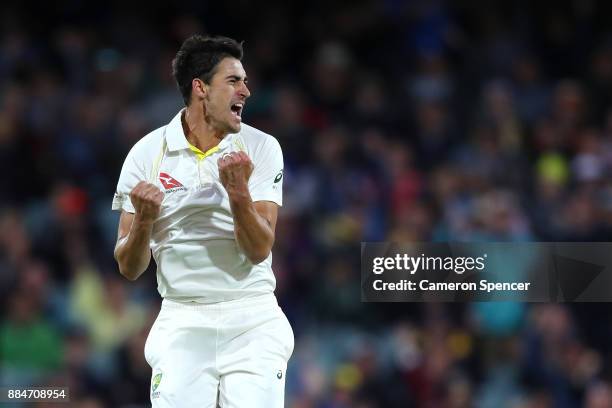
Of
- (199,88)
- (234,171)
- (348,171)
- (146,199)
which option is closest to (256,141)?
(199,88)

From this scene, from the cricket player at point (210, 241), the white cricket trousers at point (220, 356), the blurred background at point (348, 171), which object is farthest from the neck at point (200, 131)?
the blurred background at point (348, 171)

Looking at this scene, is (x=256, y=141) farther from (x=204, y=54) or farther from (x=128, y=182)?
(x=128, y=182)

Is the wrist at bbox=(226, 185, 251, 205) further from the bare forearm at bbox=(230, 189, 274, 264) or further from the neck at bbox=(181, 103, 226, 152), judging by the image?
the neck at bbox=(181, 103, 226, 152)

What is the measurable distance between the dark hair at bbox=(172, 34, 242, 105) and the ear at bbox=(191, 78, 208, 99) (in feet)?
0.05

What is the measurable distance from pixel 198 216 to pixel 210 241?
99 mm

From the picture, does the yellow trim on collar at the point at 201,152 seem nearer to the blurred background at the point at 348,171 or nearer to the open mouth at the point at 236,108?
the open mouth at the point at 236,108

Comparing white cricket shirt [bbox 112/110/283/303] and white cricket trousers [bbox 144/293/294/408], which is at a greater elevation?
white cricket shirt [bbox 112/110/283/303]

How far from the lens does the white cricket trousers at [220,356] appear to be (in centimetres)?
399

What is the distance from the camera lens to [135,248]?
13.1ft

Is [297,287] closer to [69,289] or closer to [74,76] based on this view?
[69,289]

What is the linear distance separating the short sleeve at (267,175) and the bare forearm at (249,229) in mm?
189

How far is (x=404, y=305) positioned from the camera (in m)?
7.59

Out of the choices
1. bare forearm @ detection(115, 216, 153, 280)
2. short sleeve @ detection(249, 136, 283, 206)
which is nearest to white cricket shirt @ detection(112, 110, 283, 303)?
short sleeve @ detection(249, 136, 283, 206)

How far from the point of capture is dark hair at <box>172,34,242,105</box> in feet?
13.8
